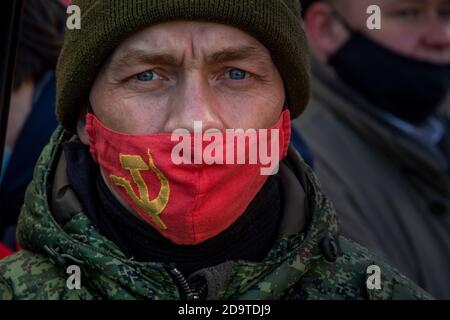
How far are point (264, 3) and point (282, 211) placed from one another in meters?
0.52

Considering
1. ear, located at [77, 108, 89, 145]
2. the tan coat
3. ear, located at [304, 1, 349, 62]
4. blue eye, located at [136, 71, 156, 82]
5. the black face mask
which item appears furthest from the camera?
ear, located at [304, 1, 349, 62]

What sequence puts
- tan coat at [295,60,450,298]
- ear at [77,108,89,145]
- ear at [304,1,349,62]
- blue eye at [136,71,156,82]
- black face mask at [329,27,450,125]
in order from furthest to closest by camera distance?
1. ear at [304,1,349,62]
2. black face mask at [329,27,450,125]
3. tan coat at [295,60,450,298]
4. ear at [77,108,89,145]
5. blue eye at [136,71,156,82]

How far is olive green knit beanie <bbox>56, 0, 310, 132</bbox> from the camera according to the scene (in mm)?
2375

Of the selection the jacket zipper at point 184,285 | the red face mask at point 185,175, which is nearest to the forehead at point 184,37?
the red face mask at point 185,175

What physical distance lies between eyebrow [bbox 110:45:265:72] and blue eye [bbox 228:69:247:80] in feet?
0.10

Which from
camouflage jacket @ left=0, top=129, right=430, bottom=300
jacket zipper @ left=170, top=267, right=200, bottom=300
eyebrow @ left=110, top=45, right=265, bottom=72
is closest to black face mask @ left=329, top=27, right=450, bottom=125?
camouflage jacket @ left=0, top=129, right=430, bottom=300

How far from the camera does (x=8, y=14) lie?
2.46 m

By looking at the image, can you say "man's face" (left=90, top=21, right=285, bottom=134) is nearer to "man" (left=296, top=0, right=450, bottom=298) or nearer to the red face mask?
the red face mask

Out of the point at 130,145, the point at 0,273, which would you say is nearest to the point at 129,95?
the point at 130,145

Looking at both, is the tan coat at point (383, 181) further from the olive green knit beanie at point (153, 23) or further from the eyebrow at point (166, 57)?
the eyebrow at point (166, 57)

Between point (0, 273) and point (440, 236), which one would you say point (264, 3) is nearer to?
point (0, 273)

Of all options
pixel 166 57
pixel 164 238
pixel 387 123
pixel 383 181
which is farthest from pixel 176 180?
pixel 387 123

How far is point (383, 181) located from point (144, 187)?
195cm
